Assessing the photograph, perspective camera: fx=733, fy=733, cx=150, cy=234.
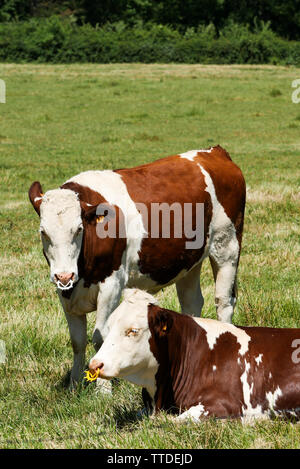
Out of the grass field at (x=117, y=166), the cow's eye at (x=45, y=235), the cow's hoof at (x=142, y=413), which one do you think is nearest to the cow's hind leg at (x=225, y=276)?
the grass field at (x=117, y=166)

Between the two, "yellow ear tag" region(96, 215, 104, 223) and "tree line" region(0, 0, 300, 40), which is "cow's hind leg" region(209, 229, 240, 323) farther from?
"tree line" region(0, 0, 300, 40)

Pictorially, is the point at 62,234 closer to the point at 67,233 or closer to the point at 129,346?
the point at 67,233

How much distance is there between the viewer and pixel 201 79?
3278 cm

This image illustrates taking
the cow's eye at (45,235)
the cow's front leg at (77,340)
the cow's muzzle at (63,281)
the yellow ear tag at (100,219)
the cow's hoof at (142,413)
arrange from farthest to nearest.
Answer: the cow's front leg at (77,340) → the yellow ear tag at (100,219) → the cow's eye at (45,235) → the cow's muzzle at (63,281) → the cow's hoof at (142,413)

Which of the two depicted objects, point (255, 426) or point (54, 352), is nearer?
point (255, 426)

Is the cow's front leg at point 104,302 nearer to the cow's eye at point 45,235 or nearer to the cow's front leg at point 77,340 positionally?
the cow's front leg at point 77,340

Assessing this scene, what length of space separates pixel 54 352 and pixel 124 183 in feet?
4.62

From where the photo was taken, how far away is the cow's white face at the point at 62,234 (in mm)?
4684

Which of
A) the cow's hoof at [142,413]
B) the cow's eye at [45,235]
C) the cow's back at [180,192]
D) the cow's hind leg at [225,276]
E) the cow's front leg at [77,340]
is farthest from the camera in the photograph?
the cow's hind leg at [225,276]

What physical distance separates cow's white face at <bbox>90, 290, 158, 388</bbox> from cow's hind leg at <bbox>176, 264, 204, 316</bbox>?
7.12 feet

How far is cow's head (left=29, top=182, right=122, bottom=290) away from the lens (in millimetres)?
4703

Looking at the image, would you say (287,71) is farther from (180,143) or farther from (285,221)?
(285,221)

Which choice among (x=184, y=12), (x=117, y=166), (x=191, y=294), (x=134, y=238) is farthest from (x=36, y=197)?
(x=184, y=12)

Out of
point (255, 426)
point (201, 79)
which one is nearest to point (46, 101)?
point (201, 79)
